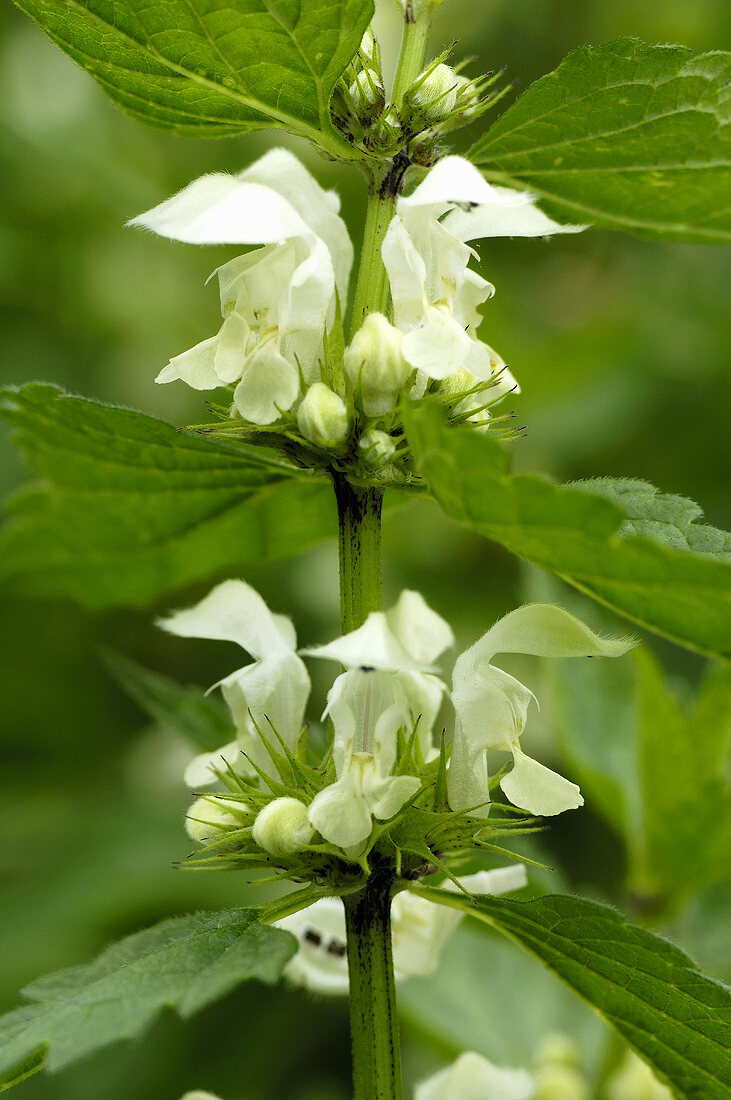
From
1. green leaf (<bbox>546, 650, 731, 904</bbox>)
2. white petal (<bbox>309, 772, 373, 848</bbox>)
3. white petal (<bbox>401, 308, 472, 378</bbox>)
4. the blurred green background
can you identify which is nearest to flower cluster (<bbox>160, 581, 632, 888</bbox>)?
white petal (<bbox>309, 772, 373, 848</bbox>)

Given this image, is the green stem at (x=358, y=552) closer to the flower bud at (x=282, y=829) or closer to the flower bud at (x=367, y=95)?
the flower bud at (x=282, y=829)


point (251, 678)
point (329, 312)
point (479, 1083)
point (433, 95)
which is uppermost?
point (433, 95)

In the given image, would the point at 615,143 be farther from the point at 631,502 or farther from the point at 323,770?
the point at 323,770

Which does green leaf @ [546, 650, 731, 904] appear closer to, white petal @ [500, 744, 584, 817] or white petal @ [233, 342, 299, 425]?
white petal @ [500, 744, 584, 817]

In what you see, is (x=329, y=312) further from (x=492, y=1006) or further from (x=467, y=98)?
(x=492, y=1006)

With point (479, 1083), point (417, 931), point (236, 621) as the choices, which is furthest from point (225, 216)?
point (479, 1083)

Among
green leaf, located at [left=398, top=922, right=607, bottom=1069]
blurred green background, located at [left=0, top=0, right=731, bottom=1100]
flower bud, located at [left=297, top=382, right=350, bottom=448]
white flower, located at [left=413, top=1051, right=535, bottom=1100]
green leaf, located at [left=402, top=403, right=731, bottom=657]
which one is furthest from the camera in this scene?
blurred green background, located at [left=0, top=0, right=731, bottom=1100]

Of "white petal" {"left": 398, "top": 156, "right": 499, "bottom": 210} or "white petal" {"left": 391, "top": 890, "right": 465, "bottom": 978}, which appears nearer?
"white petal" {"left": 398, "top": 156, "right": 499, "bottom": 210}

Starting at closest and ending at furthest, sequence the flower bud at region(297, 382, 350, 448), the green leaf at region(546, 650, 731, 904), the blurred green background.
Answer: the flower bud at region(297, 382, 350, 448), the green leaf at region(546, 650, 731, 904), the blurred green background
